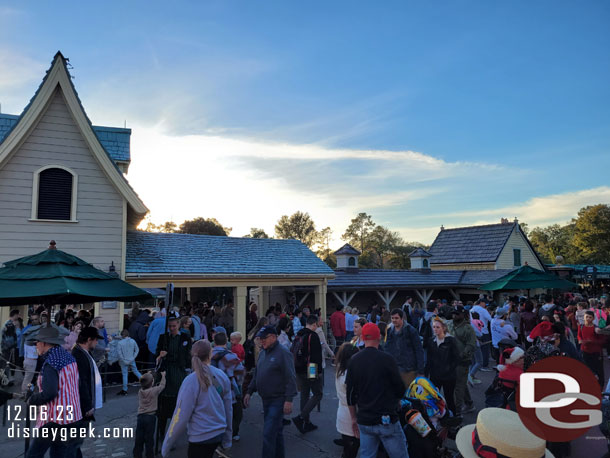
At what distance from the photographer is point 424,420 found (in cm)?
491

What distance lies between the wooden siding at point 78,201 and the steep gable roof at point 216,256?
4.01 ft

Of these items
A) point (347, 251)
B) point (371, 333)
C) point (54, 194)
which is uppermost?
point (54, 194)

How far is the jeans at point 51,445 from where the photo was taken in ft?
14.7

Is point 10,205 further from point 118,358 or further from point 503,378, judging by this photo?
point 503,378

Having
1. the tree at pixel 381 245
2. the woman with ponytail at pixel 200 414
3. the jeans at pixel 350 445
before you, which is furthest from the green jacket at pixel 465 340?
the tree at pixel 381 245

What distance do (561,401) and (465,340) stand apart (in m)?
4.32

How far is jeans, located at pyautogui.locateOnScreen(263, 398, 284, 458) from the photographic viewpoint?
5430 millimetres

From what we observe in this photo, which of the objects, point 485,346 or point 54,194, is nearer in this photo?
point 54,194

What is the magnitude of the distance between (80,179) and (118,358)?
5397 mm

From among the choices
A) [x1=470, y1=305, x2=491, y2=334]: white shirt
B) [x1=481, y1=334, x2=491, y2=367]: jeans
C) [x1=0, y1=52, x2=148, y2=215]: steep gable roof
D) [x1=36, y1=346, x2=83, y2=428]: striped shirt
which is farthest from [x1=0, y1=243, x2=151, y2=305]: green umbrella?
[x1=481, y1=334, x2=491, y2=367]: jeans

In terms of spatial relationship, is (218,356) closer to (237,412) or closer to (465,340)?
(237,412)

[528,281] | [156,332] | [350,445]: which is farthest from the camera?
[528,281]

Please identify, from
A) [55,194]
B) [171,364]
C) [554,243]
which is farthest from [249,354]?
[554,243]

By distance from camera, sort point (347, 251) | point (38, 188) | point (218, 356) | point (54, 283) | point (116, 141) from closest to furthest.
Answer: point (54, 283) → point (218, 356) → point (38, 188) → point (116, 141) → point (347, 251)
